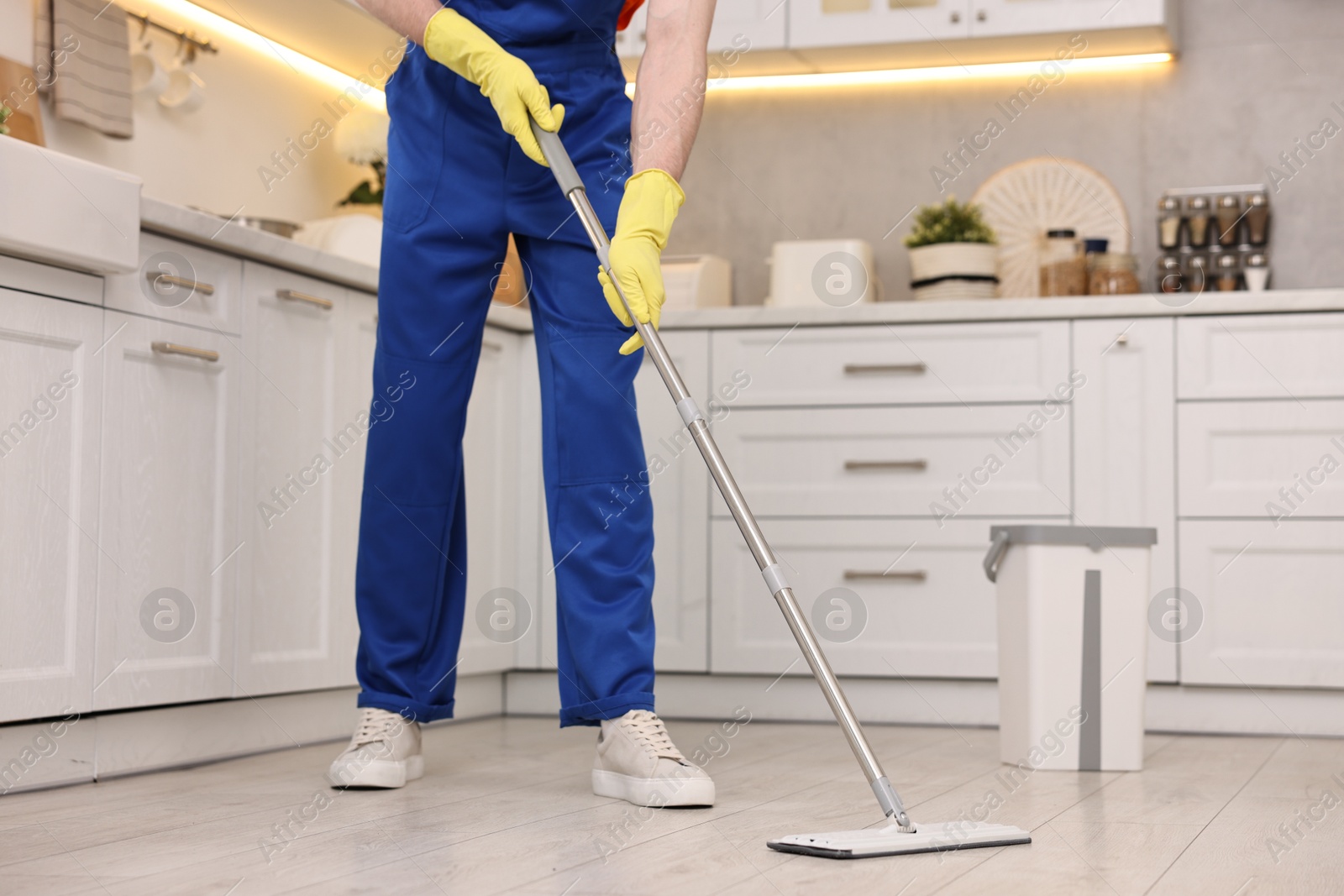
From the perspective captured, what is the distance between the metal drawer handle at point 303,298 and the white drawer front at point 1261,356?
59.9 inches

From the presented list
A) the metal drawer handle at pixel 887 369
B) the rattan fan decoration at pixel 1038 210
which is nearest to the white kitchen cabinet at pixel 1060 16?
the rattan fan decoration at pixel 1038 210

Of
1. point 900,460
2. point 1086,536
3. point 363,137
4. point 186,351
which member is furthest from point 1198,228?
point 186,351

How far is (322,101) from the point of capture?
3250mm

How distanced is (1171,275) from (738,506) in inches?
74.1

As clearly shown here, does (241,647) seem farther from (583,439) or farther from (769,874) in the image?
(769,874)

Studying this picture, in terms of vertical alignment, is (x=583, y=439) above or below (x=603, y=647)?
above

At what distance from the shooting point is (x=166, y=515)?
201 centimetres

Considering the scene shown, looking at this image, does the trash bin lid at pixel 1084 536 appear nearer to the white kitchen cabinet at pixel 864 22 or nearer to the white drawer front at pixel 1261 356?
the white drawer front at pixel 1261 356

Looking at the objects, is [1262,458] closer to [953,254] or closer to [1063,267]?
[1063,267]

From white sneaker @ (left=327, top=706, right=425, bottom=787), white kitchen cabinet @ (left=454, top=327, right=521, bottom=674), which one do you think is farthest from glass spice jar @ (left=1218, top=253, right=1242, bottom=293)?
white sneaker @ (left=327, top=706, right=425, bottom=787)

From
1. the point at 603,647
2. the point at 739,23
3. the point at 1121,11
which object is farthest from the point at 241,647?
the point at 1121,11

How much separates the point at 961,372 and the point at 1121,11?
920 millimetres

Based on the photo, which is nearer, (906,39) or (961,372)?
(961,372)

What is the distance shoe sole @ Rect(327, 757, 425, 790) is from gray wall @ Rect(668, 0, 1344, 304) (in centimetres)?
195
